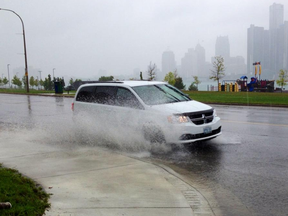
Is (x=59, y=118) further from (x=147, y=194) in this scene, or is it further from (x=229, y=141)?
(x=147, y=194)

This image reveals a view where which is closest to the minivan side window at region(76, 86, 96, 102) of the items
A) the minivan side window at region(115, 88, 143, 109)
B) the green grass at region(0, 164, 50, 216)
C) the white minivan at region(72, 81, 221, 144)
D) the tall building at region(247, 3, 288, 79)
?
the white minivan at region(72, 81, 221, 144)

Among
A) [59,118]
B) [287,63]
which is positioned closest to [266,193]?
[59,118]

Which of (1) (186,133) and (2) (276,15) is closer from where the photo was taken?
(1) (186,133)

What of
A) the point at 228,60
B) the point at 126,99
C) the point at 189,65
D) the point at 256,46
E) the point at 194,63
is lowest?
the point at 126,99

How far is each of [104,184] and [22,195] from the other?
129cm

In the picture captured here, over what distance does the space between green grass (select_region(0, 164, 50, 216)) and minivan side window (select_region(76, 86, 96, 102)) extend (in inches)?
190

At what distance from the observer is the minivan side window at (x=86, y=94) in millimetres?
10266

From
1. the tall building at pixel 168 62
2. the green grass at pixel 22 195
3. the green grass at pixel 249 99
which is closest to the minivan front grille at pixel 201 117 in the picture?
the green grass at pixel 22 195

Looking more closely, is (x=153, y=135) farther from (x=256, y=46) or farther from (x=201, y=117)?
(x=256, y=46)

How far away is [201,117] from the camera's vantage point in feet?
27.2

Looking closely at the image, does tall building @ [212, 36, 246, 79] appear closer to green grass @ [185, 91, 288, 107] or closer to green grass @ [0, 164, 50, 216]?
green grass @ [185, 91, 288, 107]

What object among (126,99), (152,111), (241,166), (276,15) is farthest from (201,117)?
(276,15)

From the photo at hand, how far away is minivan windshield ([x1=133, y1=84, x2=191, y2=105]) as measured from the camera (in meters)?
8.85

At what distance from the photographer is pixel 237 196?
17.0ft
